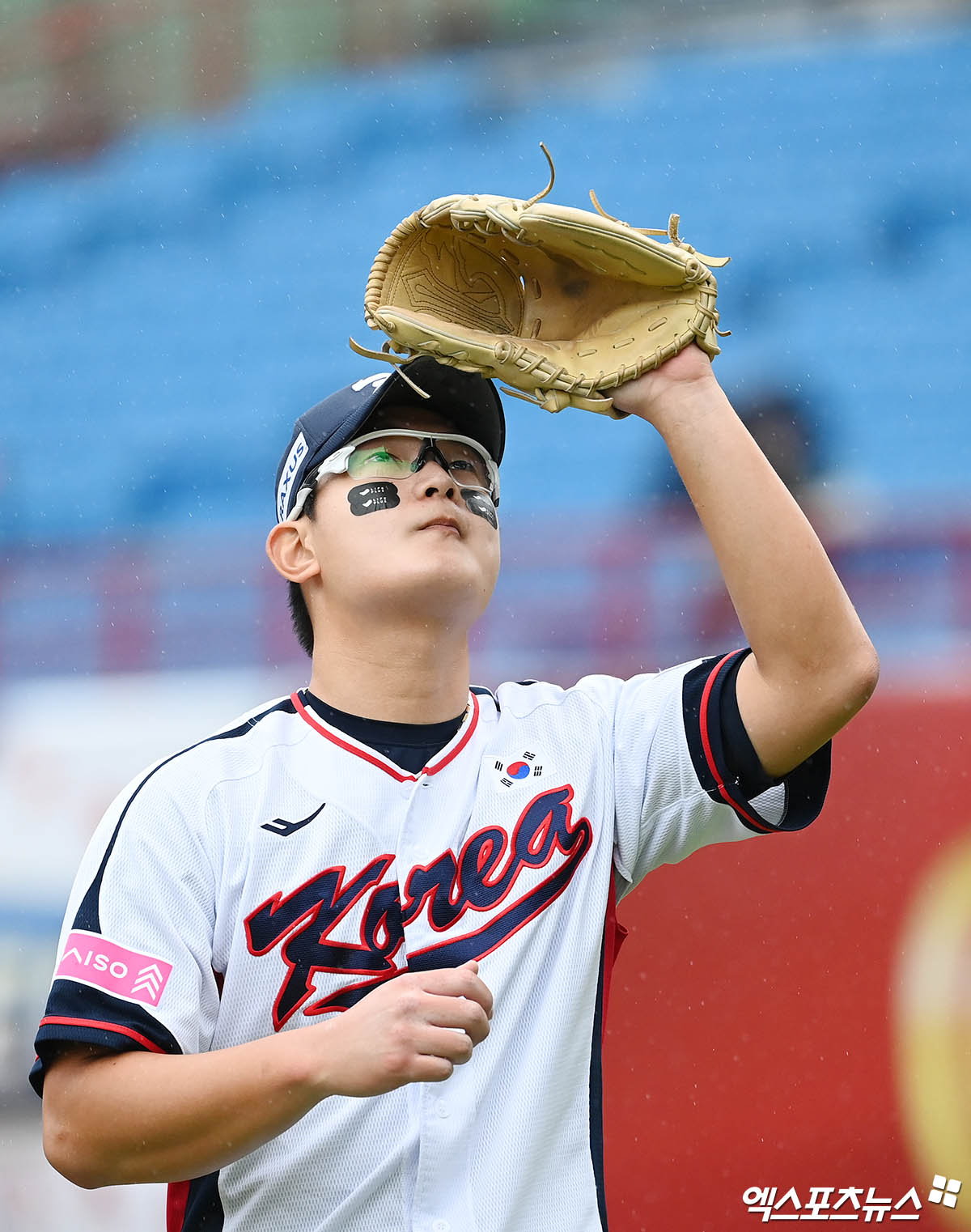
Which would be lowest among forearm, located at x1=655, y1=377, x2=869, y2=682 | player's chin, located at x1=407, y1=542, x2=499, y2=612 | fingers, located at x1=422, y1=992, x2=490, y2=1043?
fingers, located at x1=422, y1=992, x2=490, y2=1043

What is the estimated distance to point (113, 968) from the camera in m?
0.97

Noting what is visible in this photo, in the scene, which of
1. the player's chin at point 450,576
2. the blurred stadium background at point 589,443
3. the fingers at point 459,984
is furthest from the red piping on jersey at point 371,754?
the blurred stadium background at point 589,443

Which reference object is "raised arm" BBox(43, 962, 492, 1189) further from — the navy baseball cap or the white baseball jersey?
the navy baseball cap

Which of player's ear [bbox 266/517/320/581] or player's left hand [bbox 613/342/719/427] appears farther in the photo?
player's ear [bbox 266/517/320/581]

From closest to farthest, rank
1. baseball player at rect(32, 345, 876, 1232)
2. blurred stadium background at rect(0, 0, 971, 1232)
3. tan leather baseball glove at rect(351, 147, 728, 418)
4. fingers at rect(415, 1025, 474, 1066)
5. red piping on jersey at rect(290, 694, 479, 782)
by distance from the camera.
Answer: fingers at rect(415, 1025, 474, 1066), baseball player at rect(32, 345, 876, 1232), tan leather baseball glove at rect(351, 147, 728, 418), red piping on jersey at rect(290, 694, 479, 782), blurred stadium background at rect(0, 0, 971, 1232)

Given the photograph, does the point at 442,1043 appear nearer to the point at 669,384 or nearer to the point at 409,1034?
the point at 409,1034

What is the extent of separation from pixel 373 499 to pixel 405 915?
436 millimetres

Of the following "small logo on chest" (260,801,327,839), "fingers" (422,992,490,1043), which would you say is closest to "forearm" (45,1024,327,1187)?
"fingers" (422,992,490,1043)

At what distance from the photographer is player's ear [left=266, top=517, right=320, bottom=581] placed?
133cm

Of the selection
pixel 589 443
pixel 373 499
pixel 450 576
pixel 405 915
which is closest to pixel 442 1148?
pixel 405 915

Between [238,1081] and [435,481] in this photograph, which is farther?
[435,481]

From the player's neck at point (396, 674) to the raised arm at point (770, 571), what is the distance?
335 mm

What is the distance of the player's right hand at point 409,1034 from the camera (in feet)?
2.68

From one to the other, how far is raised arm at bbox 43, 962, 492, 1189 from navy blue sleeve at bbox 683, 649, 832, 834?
0.37 m
